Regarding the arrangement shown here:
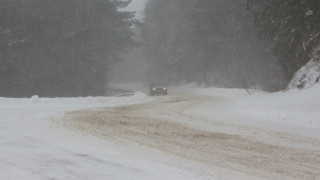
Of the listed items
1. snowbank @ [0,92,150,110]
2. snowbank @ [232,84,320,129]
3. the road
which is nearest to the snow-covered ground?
snowbank @ [232,84,320,129]

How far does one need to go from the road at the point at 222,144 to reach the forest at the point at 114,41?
591 centimetres

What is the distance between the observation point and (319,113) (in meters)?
13.0

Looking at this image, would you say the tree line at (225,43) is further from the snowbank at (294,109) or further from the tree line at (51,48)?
the tree line at (51,48)

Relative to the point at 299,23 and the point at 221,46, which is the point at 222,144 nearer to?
the point at 299,23

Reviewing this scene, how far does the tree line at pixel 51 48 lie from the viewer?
28625 mm

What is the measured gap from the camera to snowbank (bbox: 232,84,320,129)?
13053mm

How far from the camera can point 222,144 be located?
8.48 meters

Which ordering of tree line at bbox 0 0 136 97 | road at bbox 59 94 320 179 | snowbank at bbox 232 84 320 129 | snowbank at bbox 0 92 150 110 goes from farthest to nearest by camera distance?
tree line at bbox 0 0 136 97 < snowbank at bbox 0 92 150 110 < snowbank at bbox 232 84 320 129 < road at bbox 59 94 320 179

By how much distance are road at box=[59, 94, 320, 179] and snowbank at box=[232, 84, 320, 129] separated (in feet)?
7.28

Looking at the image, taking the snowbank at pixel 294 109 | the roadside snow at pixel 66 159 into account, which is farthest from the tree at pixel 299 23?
the roadside snow at pixel 66 159

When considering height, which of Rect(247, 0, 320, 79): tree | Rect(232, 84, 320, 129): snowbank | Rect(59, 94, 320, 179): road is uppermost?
Rect(247, 0, 320, 79): tree

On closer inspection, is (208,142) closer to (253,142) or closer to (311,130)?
(253,142)

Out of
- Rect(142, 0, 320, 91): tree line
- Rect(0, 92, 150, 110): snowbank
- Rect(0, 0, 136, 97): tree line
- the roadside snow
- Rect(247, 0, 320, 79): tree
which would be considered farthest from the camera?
Rect(0, 0, 136, 97): tree line

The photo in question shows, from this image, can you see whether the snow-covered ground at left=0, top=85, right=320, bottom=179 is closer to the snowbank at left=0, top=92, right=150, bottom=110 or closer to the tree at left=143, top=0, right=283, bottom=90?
the snowbank at left=0, top=92, right=150, bottom=110
